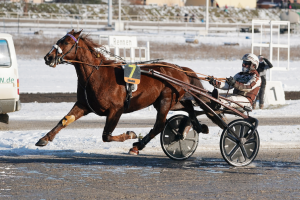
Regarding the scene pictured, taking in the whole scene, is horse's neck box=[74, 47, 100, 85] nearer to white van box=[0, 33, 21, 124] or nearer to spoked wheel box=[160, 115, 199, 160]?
spoked wheel box=[160, 115, 199, 160]

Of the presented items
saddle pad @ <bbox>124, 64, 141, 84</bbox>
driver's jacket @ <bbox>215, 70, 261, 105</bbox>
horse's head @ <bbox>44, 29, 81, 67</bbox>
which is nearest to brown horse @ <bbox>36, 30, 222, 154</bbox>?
horse's head @ <bbox>44, 29, 81, 67</bbox>

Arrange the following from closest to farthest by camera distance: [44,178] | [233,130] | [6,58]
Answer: [44,178] < [233,130] < [6,58]

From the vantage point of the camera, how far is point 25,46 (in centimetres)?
3262

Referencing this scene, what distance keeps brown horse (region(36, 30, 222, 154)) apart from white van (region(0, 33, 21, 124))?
400cm

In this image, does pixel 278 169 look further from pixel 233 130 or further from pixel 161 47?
pixel 161 47

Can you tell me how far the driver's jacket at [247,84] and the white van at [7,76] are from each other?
5.03 metres

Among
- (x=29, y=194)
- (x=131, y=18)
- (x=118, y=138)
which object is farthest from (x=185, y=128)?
(x=131, y=18)

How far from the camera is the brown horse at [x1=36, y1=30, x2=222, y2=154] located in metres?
7.48

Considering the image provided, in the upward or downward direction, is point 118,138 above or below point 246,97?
below

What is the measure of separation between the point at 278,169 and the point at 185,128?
1.59 metres

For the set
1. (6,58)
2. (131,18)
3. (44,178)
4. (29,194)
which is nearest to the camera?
(29,194)

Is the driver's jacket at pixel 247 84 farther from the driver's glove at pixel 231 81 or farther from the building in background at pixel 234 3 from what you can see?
the building in background at pixel 234 3

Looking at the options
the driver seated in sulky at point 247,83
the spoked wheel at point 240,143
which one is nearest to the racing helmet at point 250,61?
the driver seated in sulky at point 247,83

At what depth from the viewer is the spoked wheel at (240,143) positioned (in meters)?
7.71
